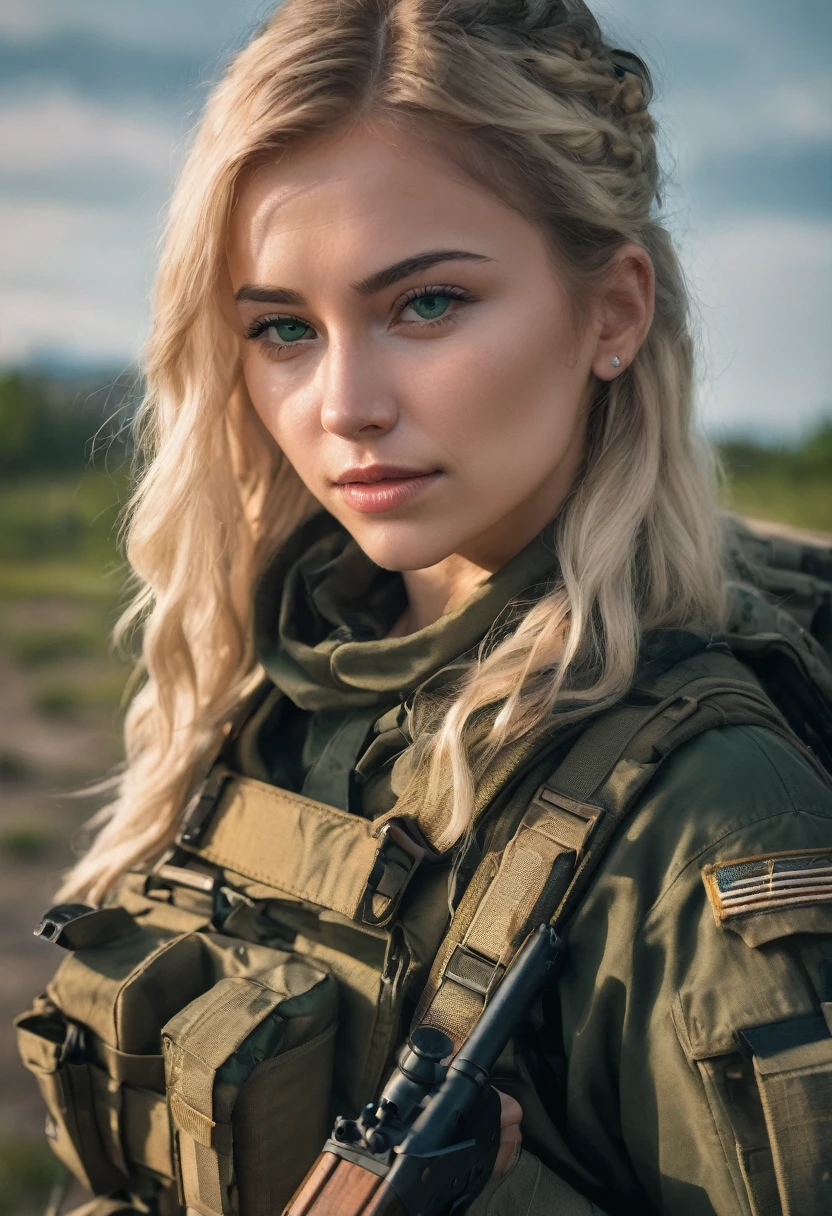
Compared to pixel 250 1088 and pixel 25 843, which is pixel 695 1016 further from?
pixel 25 843

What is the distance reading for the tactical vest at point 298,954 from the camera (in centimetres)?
178

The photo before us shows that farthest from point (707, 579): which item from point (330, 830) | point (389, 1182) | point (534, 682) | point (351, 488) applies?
point (389, 1182)

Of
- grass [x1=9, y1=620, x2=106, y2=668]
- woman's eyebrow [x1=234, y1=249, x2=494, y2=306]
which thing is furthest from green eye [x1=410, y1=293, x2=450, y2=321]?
grass [x1=9, y1=620, x2=106, y2=668]

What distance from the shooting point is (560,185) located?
1.91m

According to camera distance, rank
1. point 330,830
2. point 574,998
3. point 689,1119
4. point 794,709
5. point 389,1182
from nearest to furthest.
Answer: point 389,1182
point 689,1119
point 574,998
point 330,830
point 794,709

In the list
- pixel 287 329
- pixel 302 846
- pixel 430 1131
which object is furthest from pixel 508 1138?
pixel 287 329

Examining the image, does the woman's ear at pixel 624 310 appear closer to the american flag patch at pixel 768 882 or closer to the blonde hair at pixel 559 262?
the blonde hair at pixel 559 262

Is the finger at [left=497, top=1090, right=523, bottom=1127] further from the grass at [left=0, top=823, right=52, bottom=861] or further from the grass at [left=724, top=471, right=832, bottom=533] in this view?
the grass at [left=724, top=471, right=832, bottom=533]

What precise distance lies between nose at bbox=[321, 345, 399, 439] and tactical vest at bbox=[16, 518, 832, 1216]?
1.90ft

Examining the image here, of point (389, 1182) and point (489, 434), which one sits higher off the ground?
point (489, 434)

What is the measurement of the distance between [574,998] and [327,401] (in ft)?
3.33

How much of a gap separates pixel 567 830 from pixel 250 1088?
643mm

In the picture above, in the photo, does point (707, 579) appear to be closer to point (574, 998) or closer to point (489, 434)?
point (489, 434)

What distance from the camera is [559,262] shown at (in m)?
1.93
